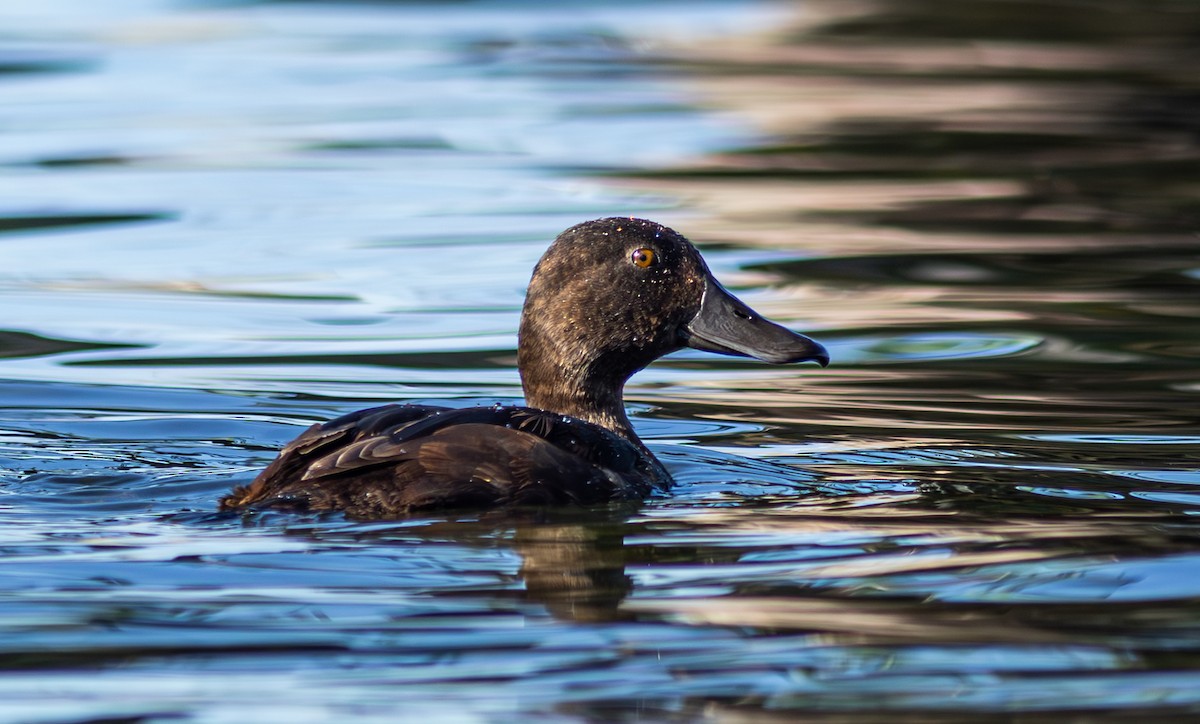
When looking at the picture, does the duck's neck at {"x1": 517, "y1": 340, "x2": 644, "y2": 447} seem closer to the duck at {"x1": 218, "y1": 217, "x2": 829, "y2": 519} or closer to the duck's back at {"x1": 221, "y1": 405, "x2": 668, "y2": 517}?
the duck at {"x1": 218, "y1": 217, "x2": 829, "y2": 519}

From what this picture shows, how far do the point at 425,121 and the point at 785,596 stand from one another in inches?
530

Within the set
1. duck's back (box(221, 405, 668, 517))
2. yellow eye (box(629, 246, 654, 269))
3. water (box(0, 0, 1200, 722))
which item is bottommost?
water (box(0, 0, 1200, 722))

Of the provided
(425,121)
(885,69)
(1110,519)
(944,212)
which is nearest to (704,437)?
(1110,519)

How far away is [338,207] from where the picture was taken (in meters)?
14.1

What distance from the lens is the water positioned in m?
4.62

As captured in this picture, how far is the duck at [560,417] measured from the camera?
5914mm

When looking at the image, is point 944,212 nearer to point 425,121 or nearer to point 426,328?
point 426,328

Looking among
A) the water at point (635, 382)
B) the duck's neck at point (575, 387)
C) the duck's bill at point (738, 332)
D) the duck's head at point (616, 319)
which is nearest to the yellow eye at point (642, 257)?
the duck's head at point (616, 319)

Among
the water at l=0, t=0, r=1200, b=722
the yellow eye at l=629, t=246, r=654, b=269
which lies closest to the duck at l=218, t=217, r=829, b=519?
the yellow eye at l=629, t=246, r=654, b=269

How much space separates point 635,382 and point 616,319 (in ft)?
7.98

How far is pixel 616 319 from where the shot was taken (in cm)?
707

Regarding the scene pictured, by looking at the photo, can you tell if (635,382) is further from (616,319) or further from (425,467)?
(425,467)

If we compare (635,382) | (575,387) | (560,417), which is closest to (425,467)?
(560,417)

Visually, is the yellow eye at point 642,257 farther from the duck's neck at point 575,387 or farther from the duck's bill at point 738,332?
the duck's neck at point 575,387
